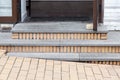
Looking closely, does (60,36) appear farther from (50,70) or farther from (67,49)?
(50,70)

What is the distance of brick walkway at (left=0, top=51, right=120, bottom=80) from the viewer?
406 centimetres

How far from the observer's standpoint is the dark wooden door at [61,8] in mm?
7508

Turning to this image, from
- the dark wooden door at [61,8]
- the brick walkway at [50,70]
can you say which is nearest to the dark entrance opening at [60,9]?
the dark wooden door at [61,8]

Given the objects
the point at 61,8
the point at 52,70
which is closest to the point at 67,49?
the point at 52,70

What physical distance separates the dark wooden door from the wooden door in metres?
1.17

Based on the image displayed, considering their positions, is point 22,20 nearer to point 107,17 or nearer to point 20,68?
point 107,17

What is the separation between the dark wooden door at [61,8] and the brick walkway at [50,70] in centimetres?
289

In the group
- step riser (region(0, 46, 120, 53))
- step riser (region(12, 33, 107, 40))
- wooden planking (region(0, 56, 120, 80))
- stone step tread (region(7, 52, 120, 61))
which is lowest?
wooden planking (region(0, 56, 120, 80))

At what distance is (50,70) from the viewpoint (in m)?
4.29

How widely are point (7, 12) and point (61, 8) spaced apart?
89.9 inches

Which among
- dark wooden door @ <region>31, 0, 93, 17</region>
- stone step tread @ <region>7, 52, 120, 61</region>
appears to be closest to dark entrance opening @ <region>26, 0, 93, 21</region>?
dark wooden door @ <region>31, 0, 93, 17</region>

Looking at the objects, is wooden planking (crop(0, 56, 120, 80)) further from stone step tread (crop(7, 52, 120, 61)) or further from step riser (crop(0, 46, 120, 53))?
step riser (crop(0, 46, 120, 53))

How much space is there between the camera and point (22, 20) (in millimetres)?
6336

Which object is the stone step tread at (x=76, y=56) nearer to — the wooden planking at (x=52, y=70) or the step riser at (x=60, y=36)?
the wooden planking at (x=52, y=70)
